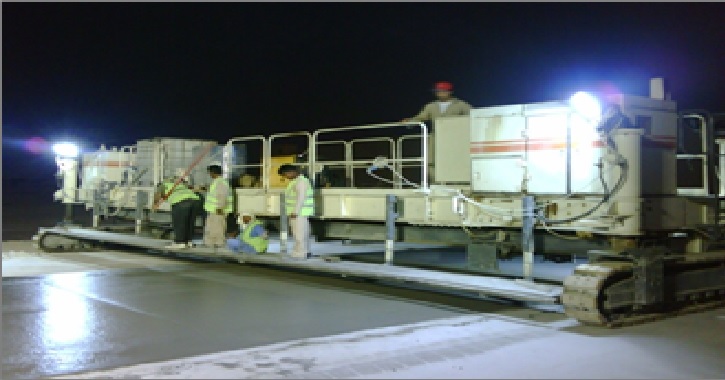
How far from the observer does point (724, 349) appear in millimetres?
7043

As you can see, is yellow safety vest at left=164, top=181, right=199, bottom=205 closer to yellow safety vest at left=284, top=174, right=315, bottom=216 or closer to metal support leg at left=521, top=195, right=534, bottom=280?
yellow safety vest at left=284, top=174, right=315, bottom=216

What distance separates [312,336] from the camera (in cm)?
759

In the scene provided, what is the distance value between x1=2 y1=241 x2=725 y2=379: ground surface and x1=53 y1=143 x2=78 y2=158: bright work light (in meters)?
8.75

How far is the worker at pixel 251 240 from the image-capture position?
13133 millimetres

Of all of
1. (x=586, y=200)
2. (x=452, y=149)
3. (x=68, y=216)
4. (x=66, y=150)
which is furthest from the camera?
(x=68, y=216)

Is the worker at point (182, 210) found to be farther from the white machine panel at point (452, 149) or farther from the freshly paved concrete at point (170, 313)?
the white machine panel at point (452, 149)

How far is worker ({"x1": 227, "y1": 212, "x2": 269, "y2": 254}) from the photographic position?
1313 centimetres

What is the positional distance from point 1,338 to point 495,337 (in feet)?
18.1

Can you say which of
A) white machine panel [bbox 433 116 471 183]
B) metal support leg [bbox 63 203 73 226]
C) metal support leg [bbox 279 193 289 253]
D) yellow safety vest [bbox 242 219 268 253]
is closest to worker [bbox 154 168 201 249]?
yellow safety vest [bbox 242 219 268 253]

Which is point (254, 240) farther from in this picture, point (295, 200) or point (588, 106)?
point (588, 106)

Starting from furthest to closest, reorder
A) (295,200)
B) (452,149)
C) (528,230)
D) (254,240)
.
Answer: (254,240) < (295,200) < (452,149) < (528,230)

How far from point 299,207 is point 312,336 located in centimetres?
424

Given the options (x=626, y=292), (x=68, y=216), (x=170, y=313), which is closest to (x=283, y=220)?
(x=170, y=313)

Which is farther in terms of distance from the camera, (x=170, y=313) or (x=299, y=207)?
(x=299, y=207)
